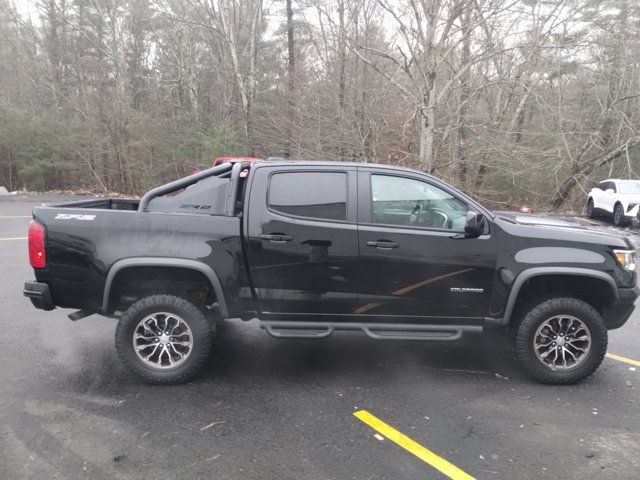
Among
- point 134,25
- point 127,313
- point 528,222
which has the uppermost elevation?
point 134,25

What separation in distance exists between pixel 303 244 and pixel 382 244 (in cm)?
64

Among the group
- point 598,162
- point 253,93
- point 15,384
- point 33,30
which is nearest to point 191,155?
point 253,93

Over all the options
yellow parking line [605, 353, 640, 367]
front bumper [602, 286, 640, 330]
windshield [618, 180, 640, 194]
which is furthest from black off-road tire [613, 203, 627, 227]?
front bumper [602, 286, 640, 330]

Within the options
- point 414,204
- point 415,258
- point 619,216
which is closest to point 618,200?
point 619,216

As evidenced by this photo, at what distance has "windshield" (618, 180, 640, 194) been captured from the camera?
1538 centimetres

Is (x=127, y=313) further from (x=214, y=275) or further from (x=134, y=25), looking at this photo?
(x=134, y=25)

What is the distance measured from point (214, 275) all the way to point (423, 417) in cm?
192

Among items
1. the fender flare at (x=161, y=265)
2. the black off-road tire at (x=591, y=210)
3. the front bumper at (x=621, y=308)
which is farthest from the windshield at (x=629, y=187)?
the fender flare at (x=161, y=265)

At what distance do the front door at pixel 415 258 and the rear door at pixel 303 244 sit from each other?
14cm

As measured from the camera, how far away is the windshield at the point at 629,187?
15383 millimetres

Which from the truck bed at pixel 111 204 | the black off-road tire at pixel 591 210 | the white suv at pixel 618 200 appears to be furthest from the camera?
the black off-road tire at pixel 591 210

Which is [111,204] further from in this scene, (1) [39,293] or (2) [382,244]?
(2) [382,244]

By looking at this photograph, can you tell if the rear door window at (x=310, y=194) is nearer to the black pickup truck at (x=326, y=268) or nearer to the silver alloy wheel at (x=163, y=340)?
the black pickup truck at (x=326, y=268)

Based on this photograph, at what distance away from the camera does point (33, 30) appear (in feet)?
88.3
